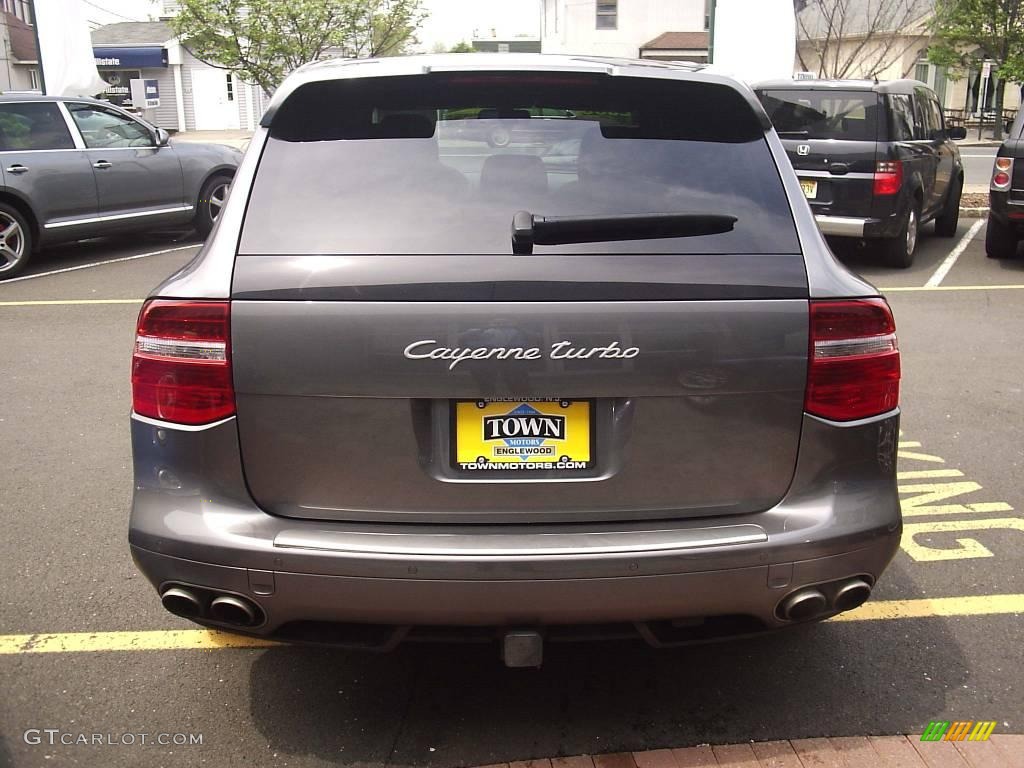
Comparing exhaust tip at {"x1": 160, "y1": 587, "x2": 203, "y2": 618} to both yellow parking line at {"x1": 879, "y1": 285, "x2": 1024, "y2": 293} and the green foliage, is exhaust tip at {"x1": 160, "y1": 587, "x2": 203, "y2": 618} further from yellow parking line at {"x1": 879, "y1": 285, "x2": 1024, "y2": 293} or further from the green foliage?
the green foliage

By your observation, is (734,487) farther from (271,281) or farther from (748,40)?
(748,40)

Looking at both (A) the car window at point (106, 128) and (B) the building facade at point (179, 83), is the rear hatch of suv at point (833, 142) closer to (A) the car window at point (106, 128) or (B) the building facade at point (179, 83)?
(A) the car window at point (106, 128)

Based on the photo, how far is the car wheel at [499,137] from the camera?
9.25 feet

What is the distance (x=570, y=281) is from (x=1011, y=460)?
145 inches

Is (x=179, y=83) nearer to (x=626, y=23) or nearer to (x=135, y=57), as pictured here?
(x=135, y=57)

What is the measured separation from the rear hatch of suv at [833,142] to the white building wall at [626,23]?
34.2 meters

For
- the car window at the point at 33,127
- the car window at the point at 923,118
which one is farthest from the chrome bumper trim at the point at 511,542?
the car window at the point at 923,118

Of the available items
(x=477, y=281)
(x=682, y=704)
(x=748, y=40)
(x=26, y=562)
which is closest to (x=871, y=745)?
(x=682, y=704)

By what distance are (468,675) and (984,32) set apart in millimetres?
35487

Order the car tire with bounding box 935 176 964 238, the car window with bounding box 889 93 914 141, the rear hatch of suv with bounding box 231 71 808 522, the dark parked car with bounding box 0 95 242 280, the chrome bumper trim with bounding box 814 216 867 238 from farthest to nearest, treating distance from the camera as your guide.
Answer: the car tire with bounding box 935 176 964 238 < the dark parked car with bounding box 0 95 242 280 < the chrome bumper trim with bounding box 814 216 867 238 < the car window with bounding box 889 93 914 141 < the rear hatch of suv with bounding box 231 71 808 522

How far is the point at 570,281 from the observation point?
2.50 meters

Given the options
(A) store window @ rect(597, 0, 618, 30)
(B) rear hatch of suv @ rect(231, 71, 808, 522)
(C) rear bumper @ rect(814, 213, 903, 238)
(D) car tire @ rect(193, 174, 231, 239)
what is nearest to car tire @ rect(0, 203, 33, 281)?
(D) car tire @ rect(193, 174, 231, 239)

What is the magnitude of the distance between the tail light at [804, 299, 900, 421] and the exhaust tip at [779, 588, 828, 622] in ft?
1.53

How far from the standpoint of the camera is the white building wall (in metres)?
43.1
